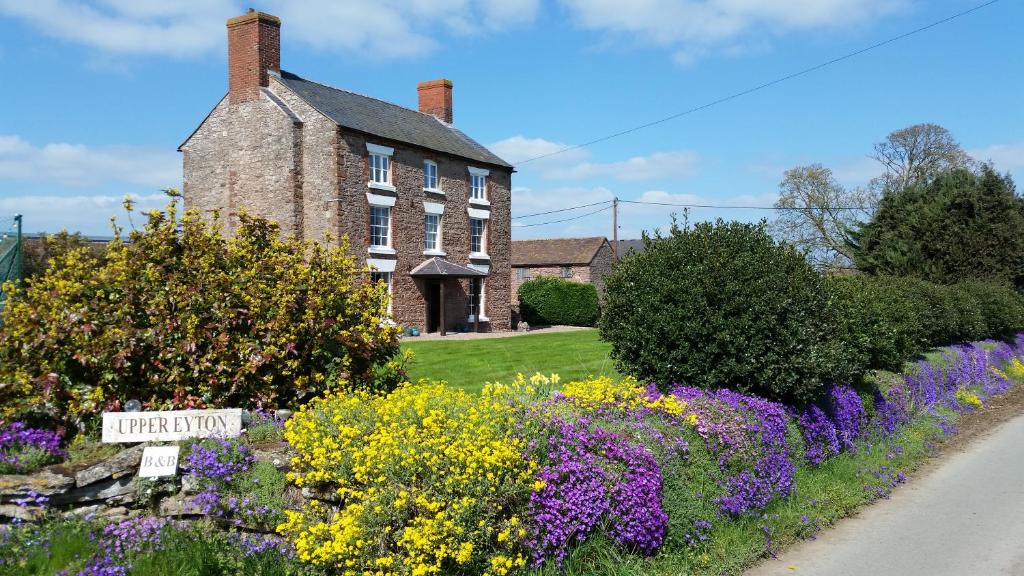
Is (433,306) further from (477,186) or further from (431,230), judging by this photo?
(477,186)

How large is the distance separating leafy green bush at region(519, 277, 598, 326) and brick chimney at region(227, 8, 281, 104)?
17.0m

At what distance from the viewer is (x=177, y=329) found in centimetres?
586

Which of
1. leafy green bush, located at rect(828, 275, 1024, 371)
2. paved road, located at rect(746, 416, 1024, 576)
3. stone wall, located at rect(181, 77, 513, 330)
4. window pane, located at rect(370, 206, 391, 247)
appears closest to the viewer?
paved road, located at rect(746, 416, 1024, 576)

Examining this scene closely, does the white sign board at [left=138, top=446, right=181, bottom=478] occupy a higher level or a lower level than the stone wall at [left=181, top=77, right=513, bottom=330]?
lower

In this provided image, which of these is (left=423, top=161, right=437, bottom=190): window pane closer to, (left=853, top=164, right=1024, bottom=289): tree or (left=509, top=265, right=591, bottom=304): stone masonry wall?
(left=853, top=164, right=1024, bottom=289): tree

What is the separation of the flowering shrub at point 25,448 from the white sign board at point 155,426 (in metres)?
0.35

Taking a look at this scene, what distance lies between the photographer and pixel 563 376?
13734 millimetres

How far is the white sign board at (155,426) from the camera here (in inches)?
206

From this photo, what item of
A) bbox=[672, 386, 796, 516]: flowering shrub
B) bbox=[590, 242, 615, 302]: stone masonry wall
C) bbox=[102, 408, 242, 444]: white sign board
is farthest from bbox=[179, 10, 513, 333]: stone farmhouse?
bbox=[102, 408, 242, 444]: white sign board

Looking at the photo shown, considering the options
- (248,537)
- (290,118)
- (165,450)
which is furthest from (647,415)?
(290,118)

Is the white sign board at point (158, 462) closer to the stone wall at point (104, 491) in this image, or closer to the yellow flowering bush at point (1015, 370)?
the stone wall at point (104, 491)

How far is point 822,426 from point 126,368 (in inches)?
287

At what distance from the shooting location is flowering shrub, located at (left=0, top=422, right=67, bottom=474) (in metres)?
4.81

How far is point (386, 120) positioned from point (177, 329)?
23383mm
